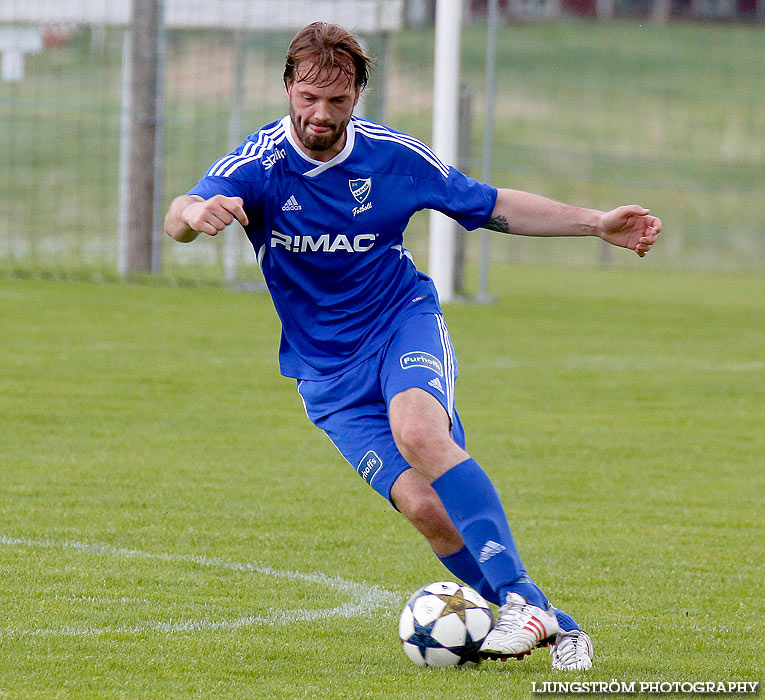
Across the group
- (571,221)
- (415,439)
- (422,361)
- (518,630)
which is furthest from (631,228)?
(518,630)

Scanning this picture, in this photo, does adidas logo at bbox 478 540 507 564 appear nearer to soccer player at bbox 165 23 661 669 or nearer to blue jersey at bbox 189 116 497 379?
soccer player at bbox 165 23 661 669

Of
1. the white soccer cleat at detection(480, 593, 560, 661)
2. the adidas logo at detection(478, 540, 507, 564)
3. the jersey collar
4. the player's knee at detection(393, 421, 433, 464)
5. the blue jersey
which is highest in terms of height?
the jersey collar

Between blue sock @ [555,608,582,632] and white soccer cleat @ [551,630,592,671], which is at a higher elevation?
blue sock @ [555,608,582,632]

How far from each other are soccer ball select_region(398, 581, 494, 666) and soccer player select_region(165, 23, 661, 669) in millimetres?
114

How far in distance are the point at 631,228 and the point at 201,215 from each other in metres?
1.43

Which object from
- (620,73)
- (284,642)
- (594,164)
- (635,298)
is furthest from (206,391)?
(620,73)

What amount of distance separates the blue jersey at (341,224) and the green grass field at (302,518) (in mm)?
1001

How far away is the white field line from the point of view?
185 inches

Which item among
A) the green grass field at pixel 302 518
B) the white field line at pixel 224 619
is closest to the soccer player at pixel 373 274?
the green grass field at pixel 302 518

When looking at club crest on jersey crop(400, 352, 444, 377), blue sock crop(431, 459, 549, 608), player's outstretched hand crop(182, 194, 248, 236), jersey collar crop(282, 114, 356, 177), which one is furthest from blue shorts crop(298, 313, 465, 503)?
player's outstretched hand crop(182, 194, 248, 236)

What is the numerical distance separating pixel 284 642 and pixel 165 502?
2394 mm

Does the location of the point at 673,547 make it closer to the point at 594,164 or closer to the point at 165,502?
the point at 165,502

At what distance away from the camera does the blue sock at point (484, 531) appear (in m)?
4.30

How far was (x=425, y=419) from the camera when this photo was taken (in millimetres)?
4363
